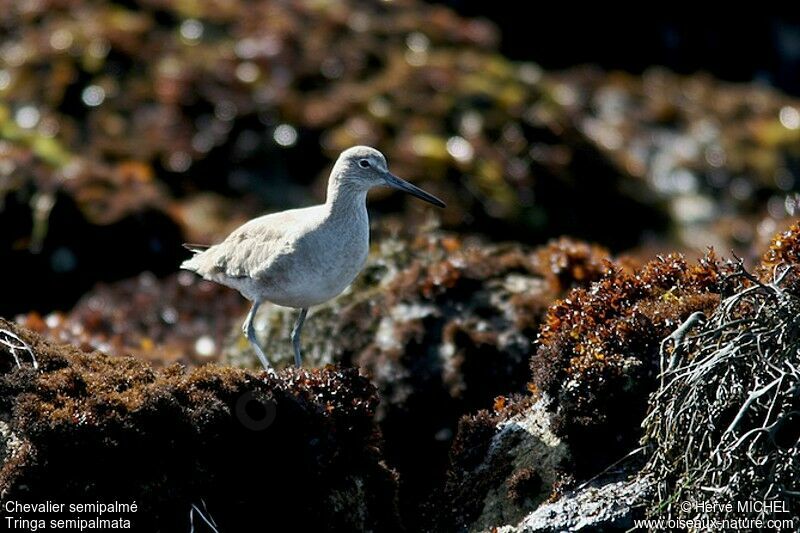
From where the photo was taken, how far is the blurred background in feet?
67.2

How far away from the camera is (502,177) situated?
23.7 metres

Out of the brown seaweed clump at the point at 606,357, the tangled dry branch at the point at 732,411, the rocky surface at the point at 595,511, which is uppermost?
the tangled dry branch at the point at 732,411

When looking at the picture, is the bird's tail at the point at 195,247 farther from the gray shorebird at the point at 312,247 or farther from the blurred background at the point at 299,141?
the blurred background at the point at 299,141

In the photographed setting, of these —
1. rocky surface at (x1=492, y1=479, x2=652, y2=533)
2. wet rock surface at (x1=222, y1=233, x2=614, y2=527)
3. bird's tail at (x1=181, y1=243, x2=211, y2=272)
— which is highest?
rocky surface at (x1=492, y1=479, x2=652, y2=533)

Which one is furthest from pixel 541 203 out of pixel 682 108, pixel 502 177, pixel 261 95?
pixel 682 108

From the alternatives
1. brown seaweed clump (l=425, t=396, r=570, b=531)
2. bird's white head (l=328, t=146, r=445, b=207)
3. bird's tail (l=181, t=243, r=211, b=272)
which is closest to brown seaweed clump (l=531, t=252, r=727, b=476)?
brown seaweed clump (l=425, t=396, r=570, b=531)

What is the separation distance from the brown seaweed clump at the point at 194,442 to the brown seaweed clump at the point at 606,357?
1754mm

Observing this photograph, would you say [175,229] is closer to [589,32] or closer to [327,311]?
[327,311]

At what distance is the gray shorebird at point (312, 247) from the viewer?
11297 mm

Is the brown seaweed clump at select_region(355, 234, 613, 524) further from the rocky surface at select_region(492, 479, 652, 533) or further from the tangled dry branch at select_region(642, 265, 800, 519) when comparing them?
the tangled dry branch at select_region(642, 265, 800, 519)

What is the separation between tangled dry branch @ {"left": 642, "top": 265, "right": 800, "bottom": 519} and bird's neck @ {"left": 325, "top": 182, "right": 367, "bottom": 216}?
12.6 ft

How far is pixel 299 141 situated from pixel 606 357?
15.2 metres

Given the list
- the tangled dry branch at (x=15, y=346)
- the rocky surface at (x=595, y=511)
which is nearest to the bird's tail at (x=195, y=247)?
the tangled dry branch at (x=15, y=346)

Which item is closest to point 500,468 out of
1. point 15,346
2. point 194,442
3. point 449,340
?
point 194,442
